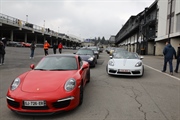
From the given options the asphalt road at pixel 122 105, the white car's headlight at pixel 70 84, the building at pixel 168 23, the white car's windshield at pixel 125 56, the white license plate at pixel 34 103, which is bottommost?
the asphalt road at pixel 122 105

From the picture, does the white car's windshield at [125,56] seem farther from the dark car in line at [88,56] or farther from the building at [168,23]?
the building at [168,23]

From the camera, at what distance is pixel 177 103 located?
474cm

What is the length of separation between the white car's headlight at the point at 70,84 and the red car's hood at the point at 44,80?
0.31ft

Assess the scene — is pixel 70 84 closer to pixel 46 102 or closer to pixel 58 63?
pixel 46 102

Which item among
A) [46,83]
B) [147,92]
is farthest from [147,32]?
[46,83]

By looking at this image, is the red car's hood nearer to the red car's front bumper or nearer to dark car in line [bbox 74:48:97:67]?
→ the red car's front bumper

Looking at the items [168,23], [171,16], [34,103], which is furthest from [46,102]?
[168,23]

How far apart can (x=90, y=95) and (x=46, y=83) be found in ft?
5.68

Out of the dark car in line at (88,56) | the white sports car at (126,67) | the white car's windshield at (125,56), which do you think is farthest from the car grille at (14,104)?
the dark car in line at (88,56)

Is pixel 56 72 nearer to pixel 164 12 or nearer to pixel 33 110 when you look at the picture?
pixel 33 110

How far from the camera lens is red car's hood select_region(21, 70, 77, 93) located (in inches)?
147

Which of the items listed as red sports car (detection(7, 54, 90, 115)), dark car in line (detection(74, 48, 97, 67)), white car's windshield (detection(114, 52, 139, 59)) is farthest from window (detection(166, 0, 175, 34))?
red sports car (detection(7, 54, 90, 115))

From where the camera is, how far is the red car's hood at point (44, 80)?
3742 millimetres

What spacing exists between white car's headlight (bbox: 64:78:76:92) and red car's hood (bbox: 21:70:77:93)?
0.09 meters
